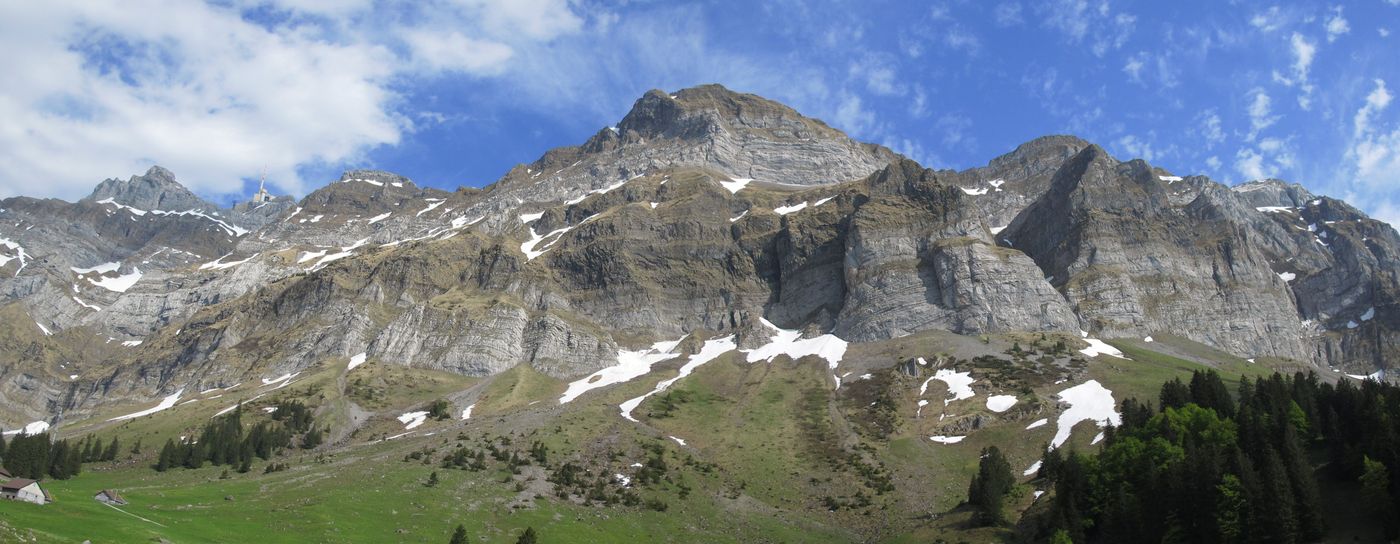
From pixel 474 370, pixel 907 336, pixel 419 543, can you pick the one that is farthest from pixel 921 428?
pixel 474 370

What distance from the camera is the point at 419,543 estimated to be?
234 ft

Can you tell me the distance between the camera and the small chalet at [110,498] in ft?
228

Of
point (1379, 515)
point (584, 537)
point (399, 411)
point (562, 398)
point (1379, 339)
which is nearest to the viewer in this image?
point (1379, 515)

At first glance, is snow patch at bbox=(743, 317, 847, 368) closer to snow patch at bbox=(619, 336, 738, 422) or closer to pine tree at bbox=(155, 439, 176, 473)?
snow patch at bbox=(619, 336, 738, 422)

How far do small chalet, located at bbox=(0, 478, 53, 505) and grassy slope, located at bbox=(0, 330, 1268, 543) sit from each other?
56.0 inches

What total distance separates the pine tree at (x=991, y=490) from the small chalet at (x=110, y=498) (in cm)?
7334

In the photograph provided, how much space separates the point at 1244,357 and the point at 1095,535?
454ft

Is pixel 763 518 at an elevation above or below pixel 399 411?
below

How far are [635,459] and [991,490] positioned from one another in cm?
4992

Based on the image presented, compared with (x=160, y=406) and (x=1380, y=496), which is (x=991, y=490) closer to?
(x=1380, y=496)

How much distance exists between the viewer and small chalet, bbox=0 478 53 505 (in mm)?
62406

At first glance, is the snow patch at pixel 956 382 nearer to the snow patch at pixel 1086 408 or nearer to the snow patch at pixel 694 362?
the snow patch at pixel 1086 408

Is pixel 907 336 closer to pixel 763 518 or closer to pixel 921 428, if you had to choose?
pixel 921 428

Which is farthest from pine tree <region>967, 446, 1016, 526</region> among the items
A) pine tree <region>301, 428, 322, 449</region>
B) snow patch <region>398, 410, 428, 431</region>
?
pine tree <region>301, 428, 322, 449</region>
